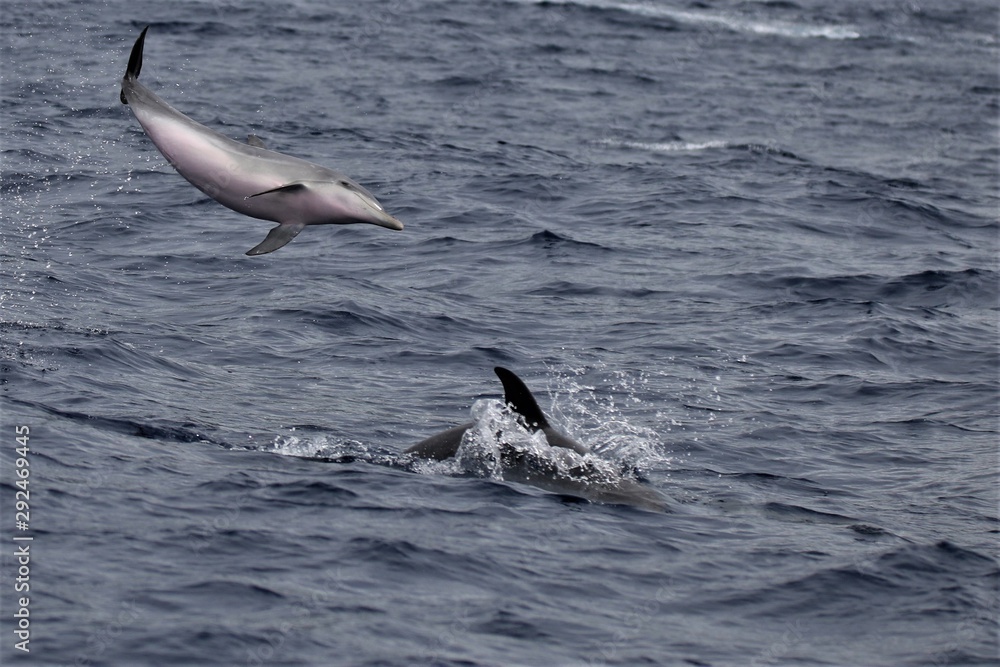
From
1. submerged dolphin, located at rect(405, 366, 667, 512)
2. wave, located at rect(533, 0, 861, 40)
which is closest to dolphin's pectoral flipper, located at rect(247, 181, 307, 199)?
submerged dolphin, located at rect(405, 366, 667, 512)

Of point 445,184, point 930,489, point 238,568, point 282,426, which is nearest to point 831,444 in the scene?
point 930,489

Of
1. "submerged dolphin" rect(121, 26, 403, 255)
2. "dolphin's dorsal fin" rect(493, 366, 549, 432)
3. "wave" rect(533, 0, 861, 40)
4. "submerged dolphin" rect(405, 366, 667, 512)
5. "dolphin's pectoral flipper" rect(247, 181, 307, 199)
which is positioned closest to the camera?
"dolphin's pectoral flipper" rect(247, 181, 307, 199)

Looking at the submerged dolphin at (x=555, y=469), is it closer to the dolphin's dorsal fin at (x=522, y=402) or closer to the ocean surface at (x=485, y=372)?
the dolphin's dorsal fin at (x=522, y=402)

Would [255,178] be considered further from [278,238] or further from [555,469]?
[555,469]

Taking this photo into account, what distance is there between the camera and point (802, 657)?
10414mm

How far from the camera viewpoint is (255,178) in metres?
10.0

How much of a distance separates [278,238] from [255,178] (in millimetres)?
501

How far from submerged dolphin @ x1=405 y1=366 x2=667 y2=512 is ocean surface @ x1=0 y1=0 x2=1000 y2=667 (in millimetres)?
223

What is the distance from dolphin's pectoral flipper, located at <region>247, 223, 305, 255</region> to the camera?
31.7 ft

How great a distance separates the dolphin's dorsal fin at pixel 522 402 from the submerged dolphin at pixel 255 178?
3.21m

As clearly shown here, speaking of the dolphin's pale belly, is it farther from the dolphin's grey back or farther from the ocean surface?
the dolphin's grey back

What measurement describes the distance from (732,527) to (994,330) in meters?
9.44

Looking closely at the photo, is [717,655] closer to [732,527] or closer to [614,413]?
[732,527]

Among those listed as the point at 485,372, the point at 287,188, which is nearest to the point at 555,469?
the point at 485,372
